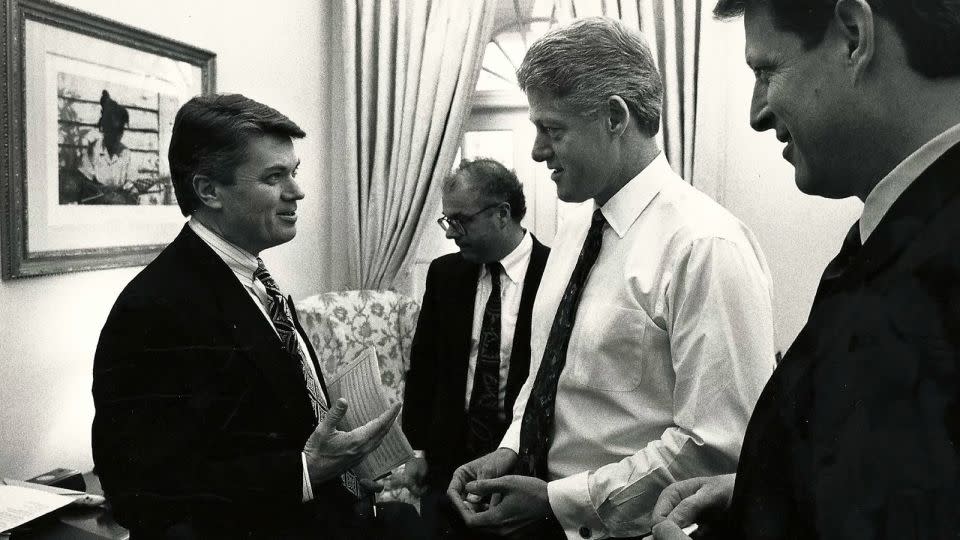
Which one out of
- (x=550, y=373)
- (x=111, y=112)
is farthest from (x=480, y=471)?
(x=111, y=112)

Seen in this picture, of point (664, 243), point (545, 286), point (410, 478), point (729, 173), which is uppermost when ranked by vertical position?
point (729, 173)

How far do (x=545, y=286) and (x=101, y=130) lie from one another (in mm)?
1580

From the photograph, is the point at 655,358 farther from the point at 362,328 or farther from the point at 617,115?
the point at 362,328

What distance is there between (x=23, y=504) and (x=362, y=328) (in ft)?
6.43

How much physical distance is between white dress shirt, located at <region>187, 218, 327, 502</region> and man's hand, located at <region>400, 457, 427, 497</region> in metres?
1.06

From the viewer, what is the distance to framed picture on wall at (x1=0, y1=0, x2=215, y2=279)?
206cm

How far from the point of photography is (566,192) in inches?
65.2

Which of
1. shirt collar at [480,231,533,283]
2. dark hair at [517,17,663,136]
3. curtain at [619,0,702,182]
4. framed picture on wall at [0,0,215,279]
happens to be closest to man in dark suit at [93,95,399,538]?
framed picture on wall at [0,0,215,279]

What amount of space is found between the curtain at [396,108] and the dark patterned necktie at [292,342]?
2133 millimetres

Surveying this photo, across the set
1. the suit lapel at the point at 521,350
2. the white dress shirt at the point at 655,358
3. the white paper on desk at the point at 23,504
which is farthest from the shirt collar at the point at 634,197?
the white paper on desk at the point at 23,504

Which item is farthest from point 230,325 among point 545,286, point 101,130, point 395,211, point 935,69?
point 395,211

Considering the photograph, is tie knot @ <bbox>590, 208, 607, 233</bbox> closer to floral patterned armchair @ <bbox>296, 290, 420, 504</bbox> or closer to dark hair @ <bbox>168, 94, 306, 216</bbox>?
dark hair @ <bbox>168, 94, 306, 216</bbox>

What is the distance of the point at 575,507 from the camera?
1.46 m

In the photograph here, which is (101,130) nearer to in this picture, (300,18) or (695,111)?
(300,18)
